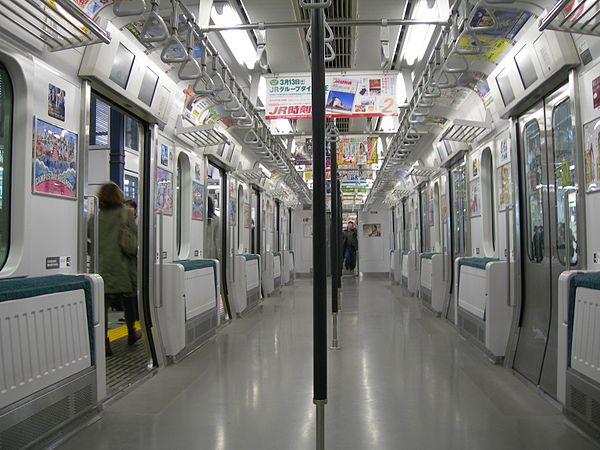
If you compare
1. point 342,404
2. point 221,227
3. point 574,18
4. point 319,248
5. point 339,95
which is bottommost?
point 342,404

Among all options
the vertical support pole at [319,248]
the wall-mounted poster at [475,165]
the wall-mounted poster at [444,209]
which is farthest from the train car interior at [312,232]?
the wall-mounted poster at [444,209]

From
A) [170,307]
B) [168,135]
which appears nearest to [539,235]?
[170,307]

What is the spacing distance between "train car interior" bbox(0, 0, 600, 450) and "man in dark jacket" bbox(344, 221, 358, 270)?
38.9 ft

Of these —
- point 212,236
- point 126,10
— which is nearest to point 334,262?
point 212,236

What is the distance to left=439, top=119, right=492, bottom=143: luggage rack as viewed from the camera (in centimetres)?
570

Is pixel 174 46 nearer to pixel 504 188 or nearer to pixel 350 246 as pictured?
pixel 504 188

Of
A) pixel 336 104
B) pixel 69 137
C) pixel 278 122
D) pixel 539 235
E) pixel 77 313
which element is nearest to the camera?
pixel 77 313

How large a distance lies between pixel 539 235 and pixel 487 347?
1.34 metres

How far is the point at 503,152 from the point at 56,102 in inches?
182

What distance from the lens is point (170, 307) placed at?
5.26 meters

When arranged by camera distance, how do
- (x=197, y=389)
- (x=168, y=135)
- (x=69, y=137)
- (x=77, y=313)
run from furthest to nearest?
1. (x=168, y=135)
2. (x=197, y=389)
3. (x=69, y=137)
4. (x=77, y=313)

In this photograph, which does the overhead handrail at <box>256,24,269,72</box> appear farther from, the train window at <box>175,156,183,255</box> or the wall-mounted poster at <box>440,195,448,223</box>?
the wall-mounted poster at <box>440,195,448,223</box>

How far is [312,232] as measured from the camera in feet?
7.63

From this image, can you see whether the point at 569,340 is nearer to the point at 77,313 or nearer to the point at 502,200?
the point at 502,200
